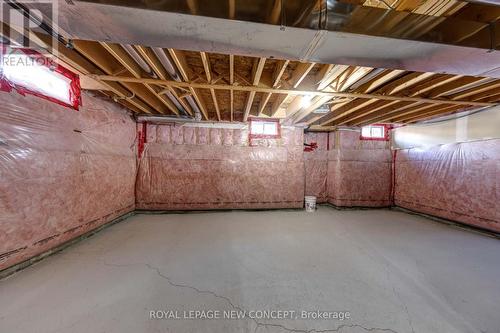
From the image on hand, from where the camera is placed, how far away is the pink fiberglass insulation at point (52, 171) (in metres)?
1.89

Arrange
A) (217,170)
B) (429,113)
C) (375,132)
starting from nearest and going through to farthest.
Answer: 1. (429,113)
2. (217,170)
3. (375,132)

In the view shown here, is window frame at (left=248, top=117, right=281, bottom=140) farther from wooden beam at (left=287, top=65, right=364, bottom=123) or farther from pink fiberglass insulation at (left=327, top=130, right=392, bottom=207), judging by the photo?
pink fiberglass insulation at (left=327, top=130, right=392, bottom=207)

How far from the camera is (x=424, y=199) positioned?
4.35 meters

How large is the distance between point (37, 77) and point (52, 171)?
3.55 ft

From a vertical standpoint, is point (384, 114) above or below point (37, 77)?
above

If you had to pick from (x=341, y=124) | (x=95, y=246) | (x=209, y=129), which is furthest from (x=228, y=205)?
(x=341, y=124)

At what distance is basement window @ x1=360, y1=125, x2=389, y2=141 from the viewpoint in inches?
205

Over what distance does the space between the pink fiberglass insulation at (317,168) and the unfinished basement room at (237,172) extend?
1.86ft

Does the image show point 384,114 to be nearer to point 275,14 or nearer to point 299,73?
point 299,73

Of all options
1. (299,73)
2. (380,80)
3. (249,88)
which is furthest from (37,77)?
(380,80)

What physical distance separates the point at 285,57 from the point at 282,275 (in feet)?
6.79
